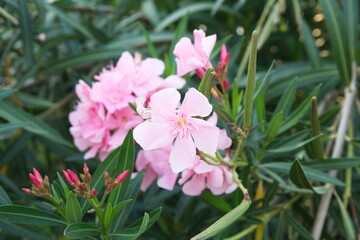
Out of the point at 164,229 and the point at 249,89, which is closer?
the point at 249,89

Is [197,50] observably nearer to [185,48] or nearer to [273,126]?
[185,48]

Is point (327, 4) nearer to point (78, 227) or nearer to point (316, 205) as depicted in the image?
point (316, 205)

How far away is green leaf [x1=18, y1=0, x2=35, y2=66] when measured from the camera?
4.68 feet

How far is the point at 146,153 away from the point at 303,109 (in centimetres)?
34

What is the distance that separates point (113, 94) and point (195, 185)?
0.79 feet

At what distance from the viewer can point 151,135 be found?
2.67 feet

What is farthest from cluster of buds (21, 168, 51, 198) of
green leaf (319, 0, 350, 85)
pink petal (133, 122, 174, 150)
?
green leaf (319, 0, 350, 85)

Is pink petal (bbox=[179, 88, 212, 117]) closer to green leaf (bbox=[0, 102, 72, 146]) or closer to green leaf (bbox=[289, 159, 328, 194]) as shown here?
green leaf (bbox=[289, 159, 328, 194])

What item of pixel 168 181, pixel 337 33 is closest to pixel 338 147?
pixel 337 33

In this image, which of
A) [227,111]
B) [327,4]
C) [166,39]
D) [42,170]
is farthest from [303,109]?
[42,170]

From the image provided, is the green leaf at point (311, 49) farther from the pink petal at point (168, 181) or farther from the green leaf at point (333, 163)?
the pink petal at point (168, 181)

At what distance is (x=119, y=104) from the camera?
3.43 ft

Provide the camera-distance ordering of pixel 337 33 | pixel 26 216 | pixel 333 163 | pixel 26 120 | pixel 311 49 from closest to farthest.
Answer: pixel 26 216 < pixel 333 163 < pixel 26 120 < pixel 337 33 < pixel 311 49

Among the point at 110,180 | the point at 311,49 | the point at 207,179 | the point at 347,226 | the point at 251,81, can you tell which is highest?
the point at 251,81
